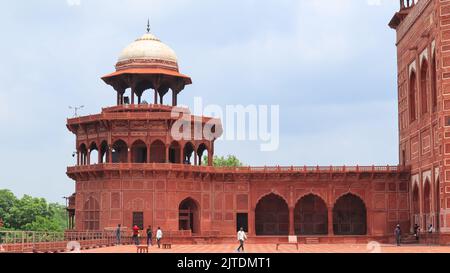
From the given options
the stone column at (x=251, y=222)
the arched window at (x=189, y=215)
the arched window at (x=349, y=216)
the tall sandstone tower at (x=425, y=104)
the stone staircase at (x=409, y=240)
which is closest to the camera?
the tall sandstone tower at (x=425, y=104)

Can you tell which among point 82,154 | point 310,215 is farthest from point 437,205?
point 82,154

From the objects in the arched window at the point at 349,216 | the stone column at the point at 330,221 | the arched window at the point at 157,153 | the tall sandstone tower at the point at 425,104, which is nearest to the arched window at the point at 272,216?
the arched window at the point at 349,216

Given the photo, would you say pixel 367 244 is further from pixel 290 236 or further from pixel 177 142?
pixel 177 142

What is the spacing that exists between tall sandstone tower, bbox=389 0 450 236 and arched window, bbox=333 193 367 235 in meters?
4.29

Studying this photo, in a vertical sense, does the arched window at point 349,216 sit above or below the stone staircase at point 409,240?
above

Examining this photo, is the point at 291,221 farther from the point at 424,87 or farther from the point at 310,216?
the point at 424,87

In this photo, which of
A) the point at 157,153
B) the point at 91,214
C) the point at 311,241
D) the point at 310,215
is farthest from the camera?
the point at 310,215

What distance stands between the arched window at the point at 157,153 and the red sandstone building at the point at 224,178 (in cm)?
6

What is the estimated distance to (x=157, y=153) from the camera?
172 feet

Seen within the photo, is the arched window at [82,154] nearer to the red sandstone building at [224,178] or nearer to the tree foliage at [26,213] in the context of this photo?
the red sandstone building at [224,178]

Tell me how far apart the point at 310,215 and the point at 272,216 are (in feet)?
8.62

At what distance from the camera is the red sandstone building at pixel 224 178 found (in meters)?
49.6

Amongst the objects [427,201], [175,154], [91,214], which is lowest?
[91,214]
